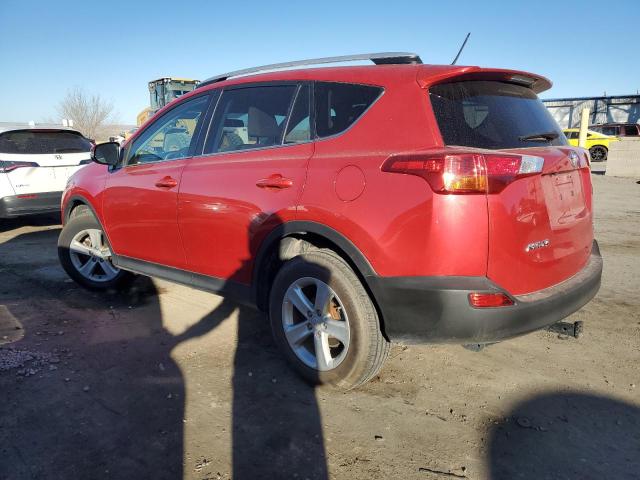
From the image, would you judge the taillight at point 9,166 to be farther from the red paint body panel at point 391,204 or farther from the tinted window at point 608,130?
the tinted window at point 608,130

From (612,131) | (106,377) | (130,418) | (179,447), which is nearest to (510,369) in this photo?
(179,447)

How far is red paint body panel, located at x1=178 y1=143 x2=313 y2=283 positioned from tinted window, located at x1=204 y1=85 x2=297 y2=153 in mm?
97

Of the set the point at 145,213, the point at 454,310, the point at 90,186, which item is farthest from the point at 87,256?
the point at 454,310

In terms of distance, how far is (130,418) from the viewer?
2.51m

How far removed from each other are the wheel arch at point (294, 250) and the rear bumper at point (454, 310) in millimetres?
119

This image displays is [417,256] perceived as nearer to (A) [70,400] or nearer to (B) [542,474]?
(B) [542,474]

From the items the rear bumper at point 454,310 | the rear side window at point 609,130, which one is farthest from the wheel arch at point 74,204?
the rear side window at point 609,130

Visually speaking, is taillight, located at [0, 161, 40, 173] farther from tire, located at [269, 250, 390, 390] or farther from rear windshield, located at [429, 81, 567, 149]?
rear windshield, located at [429, 81, 567, 149]

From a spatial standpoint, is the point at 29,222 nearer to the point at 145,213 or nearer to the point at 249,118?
the point at 145,213

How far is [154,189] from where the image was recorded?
3670mm

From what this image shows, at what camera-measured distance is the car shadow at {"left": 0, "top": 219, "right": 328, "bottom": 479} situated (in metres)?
2.19

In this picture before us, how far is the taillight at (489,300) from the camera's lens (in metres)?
2.25

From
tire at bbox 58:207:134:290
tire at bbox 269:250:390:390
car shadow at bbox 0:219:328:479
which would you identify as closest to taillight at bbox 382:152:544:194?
tire at bbox 269:250:390:390

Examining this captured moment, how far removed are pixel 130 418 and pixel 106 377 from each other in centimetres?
55
